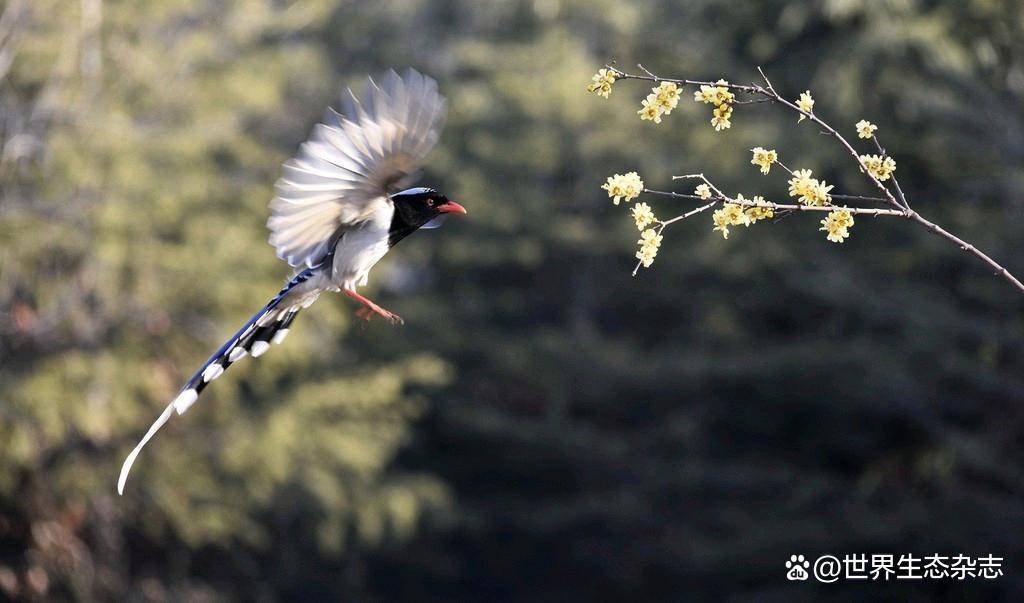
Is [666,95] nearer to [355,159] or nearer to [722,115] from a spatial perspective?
[722,115]

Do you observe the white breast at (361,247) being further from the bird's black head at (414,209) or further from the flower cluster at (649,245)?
the flower cluster at (649,245)

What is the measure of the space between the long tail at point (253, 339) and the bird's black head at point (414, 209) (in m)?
0.31

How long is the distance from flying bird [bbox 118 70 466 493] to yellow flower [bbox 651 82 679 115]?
79 centimetres

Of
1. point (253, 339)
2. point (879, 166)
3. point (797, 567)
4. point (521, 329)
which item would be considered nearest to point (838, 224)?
point (879, 166)

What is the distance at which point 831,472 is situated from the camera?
1645cm

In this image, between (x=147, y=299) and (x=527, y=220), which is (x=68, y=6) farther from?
(x=527, y=220)

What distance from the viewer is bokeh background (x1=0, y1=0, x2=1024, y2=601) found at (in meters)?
13.8

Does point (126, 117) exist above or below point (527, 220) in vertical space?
below

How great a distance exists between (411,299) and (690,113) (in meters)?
4.36

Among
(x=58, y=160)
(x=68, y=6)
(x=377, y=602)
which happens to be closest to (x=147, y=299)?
(x=58, y=160)

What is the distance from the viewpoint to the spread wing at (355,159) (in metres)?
3.75

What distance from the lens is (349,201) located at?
4023mm

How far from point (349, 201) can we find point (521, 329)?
49.0 feet

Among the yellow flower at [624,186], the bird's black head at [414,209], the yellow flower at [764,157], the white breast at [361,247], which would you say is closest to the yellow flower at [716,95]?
the yellow flower at [764,157]
